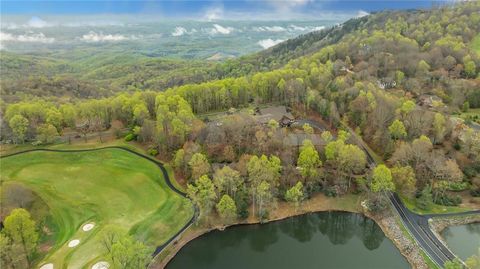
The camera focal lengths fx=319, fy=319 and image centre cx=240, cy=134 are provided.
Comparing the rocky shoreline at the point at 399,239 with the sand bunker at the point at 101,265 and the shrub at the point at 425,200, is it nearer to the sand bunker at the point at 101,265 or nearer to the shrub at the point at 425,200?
the shrub at the point at 425,200

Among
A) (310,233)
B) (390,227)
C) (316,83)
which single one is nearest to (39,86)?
(316,83)

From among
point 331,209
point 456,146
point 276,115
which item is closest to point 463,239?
point 331,209

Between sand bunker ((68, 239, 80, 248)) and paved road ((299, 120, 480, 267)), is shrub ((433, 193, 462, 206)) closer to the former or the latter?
paved road ((299, 120, 480, 267))

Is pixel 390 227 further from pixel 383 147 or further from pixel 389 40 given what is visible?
pixel 389 40

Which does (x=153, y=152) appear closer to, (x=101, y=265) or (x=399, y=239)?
(x=101, y=265)

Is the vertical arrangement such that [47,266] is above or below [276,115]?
below

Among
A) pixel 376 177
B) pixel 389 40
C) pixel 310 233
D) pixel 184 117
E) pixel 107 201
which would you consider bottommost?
pixel 310 233
